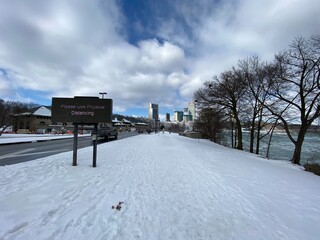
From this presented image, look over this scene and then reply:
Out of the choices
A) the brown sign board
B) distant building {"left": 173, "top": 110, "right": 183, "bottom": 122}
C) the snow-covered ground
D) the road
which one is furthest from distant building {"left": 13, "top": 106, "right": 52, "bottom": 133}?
distant building {"left": 173, "top": 110, "right": 183, "bottom": 122}

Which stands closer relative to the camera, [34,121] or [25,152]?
[25,152]

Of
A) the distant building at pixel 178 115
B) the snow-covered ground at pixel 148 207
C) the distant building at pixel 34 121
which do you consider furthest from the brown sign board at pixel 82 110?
the distant building at pixel 178 115

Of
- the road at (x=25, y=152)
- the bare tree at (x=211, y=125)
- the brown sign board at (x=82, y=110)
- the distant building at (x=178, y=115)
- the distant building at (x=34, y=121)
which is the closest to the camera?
the brown sign board at (x=82, y=110)

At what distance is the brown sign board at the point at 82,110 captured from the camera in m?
8.28

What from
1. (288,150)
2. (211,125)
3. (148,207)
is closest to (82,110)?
(148,207)

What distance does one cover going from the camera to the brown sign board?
8.28 metres

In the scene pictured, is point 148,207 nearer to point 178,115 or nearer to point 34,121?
point 34,121

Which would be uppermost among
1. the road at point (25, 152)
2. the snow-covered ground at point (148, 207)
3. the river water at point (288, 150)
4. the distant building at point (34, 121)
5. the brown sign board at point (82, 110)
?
the distant building at point (34, 121)

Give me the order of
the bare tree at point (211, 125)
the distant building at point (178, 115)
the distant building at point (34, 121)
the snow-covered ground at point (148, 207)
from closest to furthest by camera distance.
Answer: the snow-covered ground at point (148, 207)
the bare tree at point (211, 125)
the distant building at point (34, 121)
the distant building at point (178, 115)

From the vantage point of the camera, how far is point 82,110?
8359mm

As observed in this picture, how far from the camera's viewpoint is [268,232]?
3660mm

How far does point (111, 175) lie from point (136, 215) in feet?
11.0

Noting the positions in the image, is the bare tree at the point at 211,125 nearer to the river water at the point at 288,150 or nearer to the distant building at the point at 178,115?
the river water at the point at 288,150

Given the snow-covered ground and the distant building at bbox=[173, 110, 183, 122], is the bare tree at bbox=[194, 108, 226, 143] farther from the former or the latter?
the distant building at bbox=[173, 110, 183, 122]
